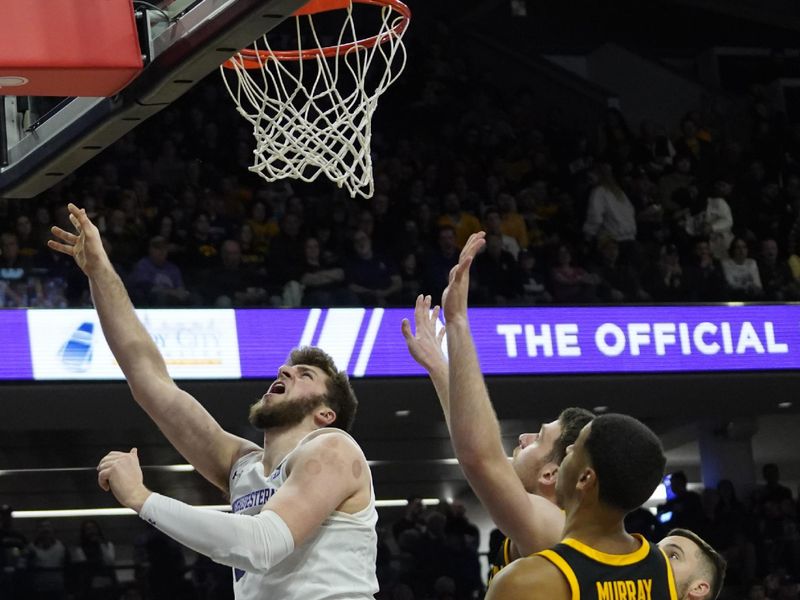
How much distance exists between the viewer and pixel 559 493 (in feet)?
8.96

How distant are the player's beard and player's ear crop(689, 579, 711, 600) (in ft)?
3.53

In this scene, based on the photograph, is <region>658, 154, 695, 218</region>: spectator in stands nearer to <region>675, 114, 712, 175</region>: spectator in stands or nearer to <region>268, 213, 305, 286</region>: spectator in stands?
<region>675, 114, 712, 175</region>: spectator in stands

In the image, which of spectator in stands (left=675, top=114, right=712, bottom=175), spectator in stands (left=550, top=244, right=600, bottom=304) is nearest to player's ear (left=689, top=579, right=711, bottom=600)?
spectator in stands (left=550, top=244, right=600, bottom=304)

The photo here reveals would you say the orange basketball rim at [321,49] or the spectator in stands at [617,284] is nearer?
the orange basketball rim at [321,49]

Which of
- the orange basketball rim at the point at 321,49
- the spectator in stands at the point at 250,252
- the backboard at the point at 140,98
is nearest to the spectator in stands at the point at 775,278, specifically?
the spectator in stands at the point at 250,252

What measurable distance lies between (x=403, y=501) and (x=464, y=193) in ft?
14.4

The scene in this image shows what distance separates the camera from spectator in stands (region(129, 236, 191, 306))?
10.2 m

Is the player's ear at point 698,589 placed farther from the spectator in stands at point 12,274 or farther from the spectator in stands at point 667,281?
the spectator in stands at point 667,281

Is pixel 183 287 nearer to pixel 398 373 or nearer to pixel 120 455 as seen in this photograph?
pixel 398 373

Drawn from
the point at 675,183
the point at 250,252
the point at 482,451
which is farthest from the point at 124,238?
the point at 482,451

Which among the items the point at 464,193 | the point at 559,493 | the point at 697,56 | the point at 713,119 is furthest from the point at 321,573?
the point at 697,56

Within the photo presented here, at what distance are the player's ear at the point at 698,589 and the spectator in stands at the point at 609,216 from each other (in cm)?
914

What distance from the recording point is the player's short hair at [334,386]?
3609 millimetres

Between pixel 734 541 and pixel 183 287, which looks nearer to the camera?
pixel 183 287
